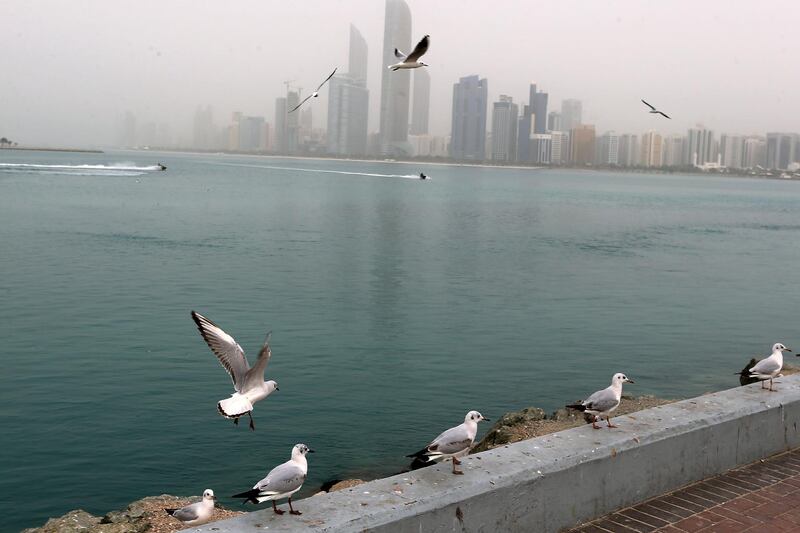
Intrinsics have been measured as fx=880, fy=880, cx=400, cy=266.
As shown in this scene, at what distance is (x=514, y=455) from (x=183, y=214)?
66.2 m

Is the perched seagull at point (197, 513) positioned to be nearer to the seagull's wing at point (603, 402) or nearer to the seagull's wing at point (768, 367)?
the seagull's wing at point (603, 402)

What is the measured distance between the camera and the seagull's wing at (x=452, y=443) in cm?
645

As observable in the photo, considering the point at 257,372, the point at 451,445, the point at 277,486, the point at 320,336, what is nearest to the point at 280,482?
the point at 277,486

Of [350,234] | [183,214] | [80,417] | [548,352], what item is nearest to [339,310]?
[548,352]

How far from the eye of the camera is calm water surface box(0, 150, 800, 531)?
49.3ft

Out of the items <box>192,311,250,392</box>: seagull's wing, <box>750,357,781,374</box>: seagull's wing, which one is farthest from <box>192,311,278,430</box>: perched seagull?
<box>750,357,781,374</box>: seagull's wing

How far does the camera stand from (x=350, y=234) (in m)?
57.2

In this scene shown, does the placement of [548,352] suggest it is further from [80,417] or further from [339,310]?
[80,417]

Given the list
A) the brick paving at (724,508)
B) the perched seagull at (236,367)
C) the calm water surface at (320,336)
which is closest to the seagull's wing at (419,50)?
the perched seagull at (236,367)

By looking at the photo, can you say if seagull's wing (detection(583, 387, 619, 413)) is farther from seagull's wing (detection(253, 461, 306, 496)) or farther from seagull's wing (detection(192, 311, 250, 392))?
seagull's wing (detection(192, 311, 250, 392))

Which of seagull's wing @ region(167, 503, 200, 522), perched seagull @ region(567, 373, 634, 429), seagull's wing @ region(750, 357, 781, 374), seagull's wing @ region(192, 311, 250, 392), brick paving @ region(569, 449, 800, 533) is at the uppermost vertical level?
seagull's wing @ region(192, 311, 250, 392)

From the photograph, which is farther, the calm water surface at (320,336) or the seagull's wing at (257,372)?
the calm water surface at (320,336)

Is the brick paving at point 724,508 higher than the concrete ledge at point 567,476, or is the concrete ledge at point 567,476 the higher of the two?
the concrete ledge at point 567,476

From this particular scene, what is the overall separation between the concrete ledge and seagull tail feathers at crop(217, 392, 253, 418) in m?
2.24
